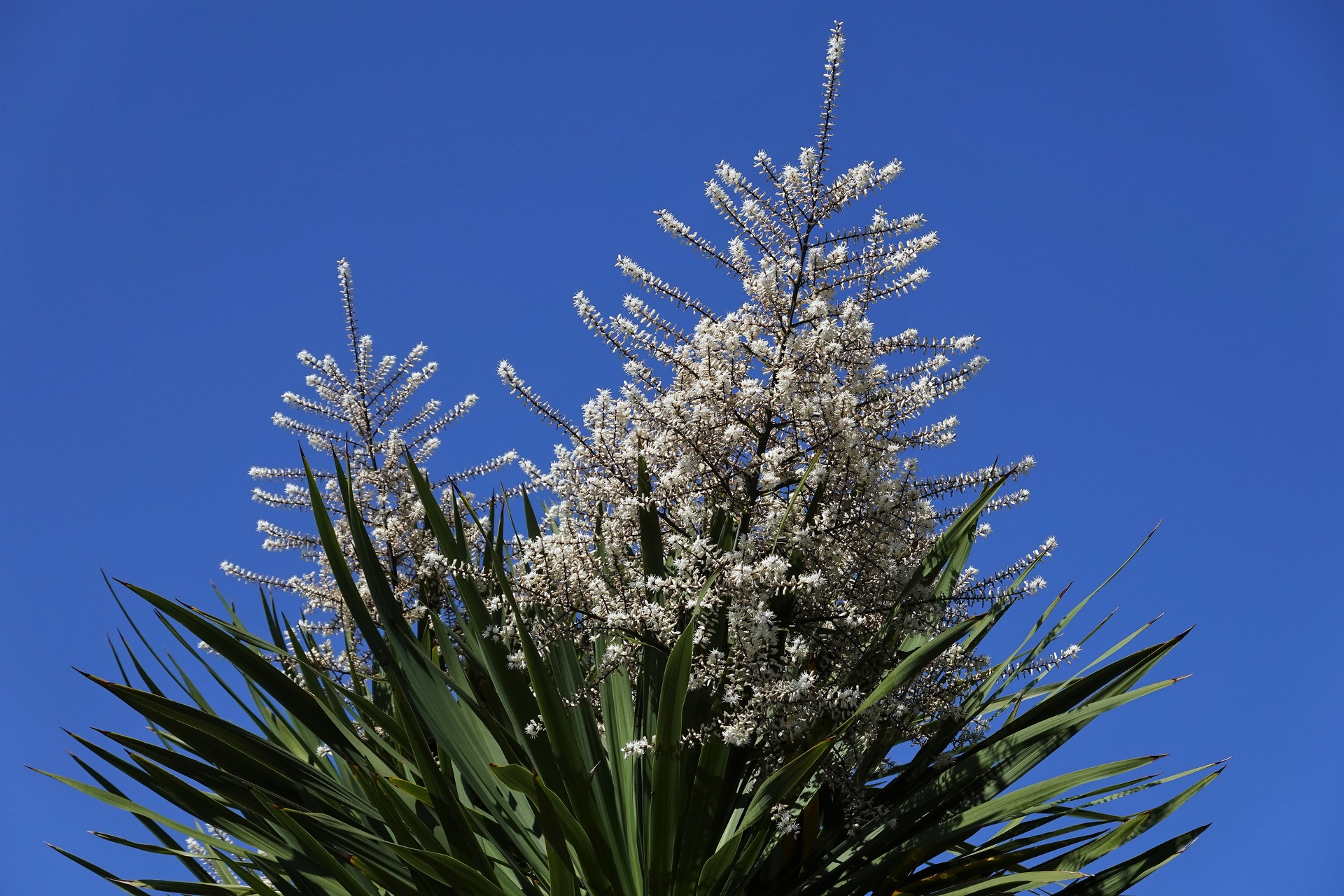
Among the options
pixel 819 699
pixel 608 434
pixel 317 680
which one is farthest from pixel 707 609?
pixel 317 680

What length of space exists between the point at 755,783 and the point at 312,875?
1.45m

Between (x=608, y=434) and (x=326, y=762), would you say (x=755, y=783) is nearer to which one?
(x=608, y=434)

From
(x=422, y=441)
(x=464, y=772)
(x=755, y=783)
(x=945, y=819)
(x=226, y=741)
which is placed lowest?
(x=945, y=819)

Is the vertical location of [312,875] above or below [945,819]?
above

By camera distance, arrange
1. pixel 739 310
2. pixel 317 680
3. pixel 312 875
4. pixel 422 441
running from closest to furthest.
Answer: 1. pixel 312 875
2. pixel 739 310
3. pixel 317 680
4. pixel 422 441

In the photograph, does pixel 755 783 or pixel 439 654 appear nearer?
pixel 755 783

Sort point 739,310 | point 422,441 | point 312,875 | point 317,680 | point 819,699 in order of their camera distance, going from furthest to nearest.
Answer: point 422,441
point 317,680
point 739,310
point 312,875
point 819,699

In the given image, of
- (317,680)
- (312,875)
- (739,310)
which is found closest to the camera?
(312,875)

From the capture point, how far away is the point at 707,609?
2904 millimetres

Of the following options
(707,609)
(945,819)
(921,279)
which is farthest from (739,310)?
(945,819)

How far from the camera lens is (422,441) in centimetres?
539

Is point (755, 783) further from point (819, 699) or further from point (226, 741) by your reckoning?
point (226, 741)

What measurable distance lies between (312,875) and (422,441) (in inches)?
105

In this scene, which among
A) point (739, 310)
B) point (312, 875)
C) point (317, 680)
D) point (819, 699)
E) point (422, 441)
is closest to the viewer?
point (819, 699)
